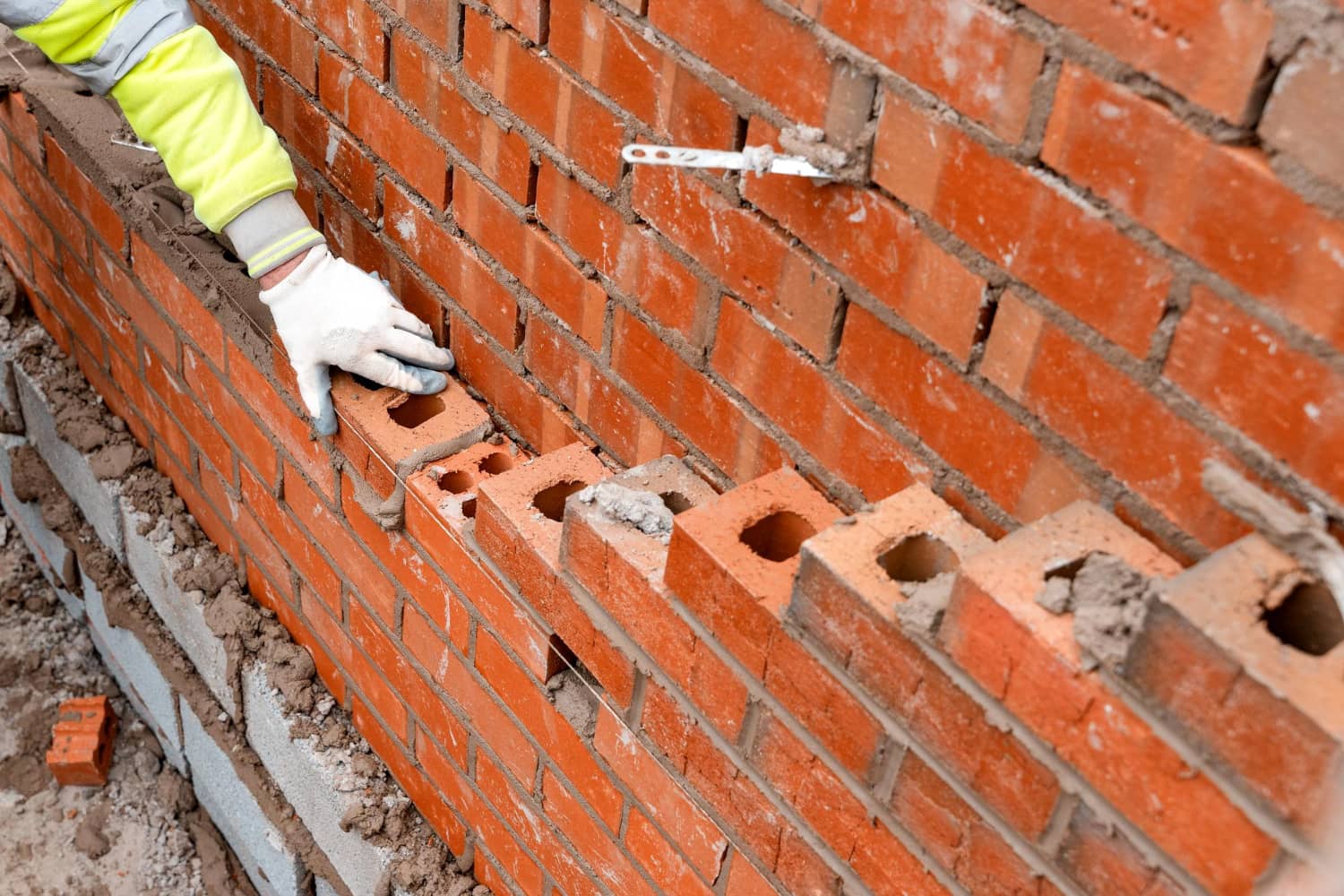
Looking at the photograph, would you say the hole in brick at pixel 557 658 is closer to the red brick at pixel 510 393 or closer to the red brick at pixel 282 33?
the red brick at pixel 510 393

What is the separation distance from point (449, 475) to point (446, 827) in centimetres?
87

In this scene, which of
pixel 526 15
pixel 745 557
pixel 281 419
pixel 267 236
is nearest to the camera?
pixel 745 557

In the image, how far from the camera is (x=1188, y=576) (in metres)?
1.07

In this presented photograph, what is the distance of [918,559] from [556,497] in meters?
0.68

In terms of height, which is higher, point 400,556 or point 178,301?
point 178,301

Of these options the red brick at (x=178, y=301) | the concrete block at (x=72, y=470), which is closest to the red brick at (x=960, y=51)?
the red brick at (x=178, y=301)

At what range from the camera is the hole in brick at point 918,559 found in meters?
1.37

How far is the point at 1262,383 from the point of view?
1.09 meters

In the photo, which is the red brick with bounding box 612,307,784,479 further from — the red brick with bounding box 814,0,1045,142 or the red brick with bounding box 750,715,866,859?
the red brick with bounding box 814,0,1045,142

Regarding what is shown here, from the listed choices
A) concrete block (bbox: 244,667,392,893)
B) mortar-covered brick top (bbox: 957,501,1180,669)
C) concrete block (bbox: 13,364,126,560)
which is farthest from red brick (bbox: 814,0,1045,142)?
concrete block (bbox: 13,364,126,560)

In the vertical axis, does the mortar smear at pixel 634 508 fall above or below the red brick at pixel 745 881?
above

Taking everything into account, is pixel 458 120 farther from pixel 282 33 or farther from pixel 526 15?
pixel 282 33

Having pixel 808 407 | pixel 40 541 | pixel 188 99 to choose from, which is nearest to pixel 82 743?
pixel 40 541

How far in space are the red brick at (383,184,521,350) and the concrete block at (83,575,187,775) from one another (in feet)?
5.25
